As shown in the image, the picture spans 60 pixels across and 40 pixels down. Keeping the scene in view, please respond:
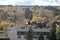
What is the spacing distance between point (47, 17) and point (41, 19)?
0.15 m

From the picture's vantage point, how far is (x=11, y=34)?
6.56ft

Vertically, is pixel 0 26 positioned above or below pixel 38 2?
below

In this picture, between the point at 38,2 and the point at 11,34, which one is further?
the point at 38,2

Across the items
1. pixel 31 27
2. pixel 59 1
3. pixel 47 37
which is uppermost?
pixel 59 1

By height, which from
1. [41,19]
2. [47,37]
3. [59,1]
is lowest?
[47,37]

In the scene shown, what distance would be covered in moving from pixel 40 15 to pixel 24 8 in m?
0.39

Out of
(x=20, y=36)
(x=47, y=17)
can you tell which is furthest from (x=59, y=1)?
(x=20, y=36)

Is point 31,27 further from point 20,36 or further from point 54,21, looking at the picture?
point 54,21

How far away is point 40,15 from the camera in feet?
Result: 6.78

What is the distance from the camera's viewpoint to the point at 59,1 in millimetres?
2102

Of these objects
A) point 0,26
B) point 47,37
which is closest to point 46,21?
point 47,37

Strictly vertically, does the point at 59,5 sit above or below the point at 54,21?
above

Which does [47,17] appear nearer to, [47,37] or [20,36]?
[47,37]

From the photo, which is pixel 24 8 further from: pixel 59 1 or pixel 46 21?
pixel 59 1
